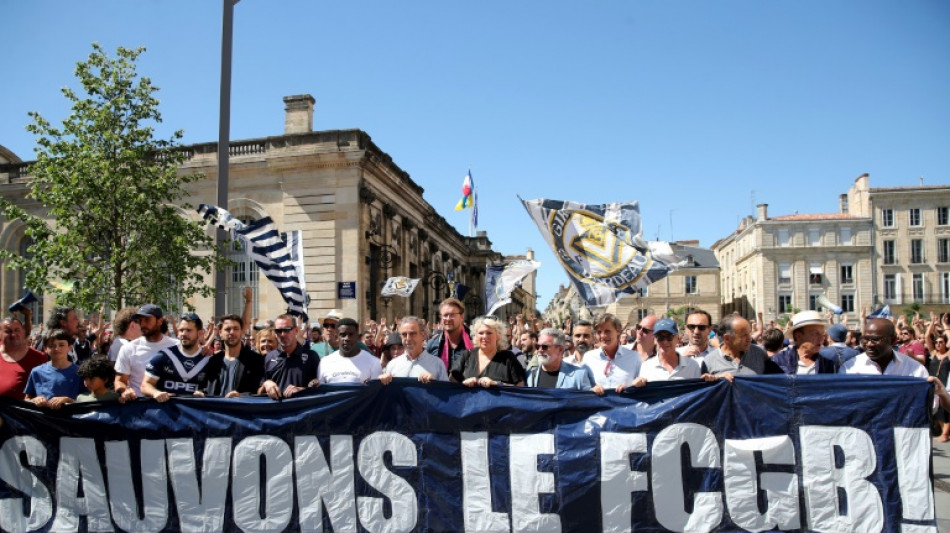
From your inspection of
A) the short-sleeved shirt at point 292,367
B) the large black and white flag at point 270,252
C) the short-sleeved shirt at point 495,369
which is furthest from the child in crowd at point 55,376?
the short-sleeved shirt at point 495,369

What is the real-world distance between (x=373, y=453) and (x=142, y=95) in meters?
14.0

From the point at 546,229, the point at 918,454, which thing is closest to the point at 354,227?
the point at 546,229

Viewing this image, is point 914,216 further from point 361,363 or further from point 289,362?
point 289,362

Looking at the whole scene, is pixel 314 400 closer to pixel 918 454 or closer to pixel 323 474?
pixel 323 474

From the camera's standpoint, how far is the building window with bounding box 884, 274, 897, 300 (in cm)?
7338

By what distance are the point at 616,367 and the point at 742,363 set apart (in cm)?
108

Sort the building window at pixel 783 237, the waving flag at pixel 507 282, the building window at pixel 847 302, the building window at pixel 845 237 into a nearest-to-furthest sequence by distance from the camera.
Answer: the waving flag at pixel 507 282, the building window at pixel 847 302, the building window at pixel 845 237, the building window at pixel 783 237

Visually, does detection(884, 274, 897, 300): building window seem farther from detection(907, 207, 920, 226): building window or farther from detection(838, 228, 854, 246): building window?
detection(907, 207, 920, 226): building window

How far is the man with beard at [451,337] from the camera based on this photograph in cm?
649

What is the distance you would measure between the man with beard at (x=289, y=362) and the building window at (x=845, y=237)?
79508 millimetres

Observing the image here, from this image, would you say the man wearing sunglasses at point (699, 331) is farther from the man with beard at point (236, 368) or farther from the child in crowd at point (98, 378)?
the child in crowd at point (98, 378)

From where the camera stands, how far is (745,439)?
5.35 meters

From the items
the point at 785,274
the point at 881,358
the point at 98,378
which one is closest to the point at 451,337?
the point at 98,378

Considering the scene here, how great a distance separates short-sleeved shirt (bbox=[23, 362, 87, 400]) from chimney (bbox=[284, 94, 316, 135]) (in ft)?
85.6
